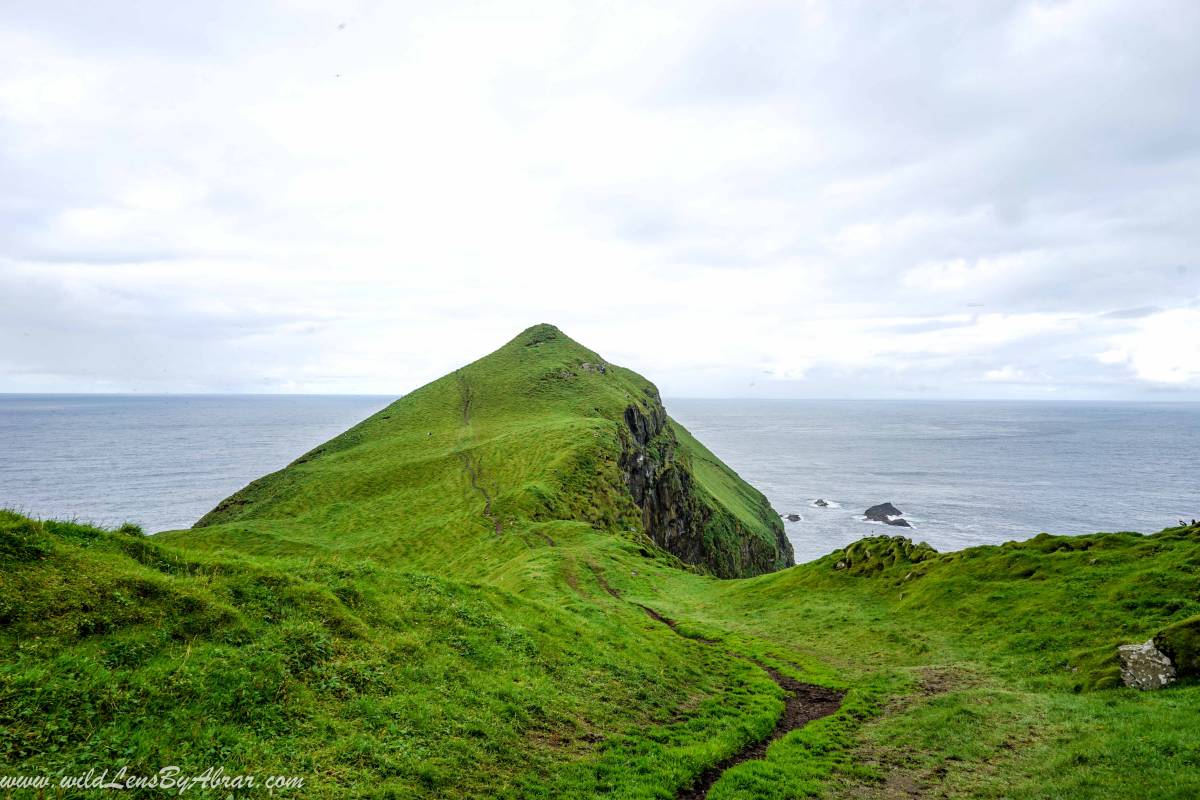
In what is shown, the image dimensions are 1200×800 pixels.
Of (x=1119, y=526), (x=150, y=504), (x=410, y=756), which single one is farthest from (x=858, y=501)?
(x=150, y=504)

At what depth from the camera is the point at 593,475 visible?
3499 inches

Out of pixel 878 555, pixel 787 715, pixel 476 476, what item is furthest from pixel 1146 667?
pixel 476 476

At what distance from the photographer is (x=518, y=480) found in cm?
8819

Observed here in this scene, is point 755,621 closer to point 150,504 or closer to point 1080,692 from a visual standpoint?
point 1080,692

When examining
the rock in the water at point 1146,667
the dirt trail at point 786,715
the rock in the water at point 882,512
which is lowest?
the rock in the water at point 882,512

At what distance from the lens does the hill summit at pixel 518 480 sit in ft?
261

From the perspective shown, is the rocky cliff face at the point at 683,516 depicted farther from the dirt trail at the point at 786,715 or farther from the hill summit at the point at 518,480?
the dirt trail at the point at 786,715

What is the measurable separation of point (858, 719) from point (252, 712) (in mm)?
22477

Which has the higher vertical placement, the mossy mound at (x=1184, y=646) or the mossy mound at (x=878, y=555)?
the mossy mound at (x=1184, y=646)

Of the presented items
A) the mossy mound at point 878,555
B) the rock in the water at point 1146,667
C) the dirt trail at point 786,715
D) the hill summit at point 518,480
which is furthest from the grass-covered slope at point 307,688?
the hill summit at point 518,480

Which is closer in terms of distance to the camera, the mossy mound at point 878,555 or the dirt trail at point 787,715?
the dirt trail at point 787,715

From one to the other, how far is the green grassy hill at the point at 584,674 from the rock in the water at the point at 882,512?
4701 inches

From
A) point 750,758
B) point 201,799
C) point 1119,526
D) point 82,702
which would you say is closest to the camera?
point 201,799

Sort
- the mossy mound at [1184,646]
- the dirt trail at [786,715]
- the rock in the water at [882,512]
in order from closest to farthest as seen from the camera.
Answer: the dirt trail at [786,715] < the mossy mound at [1184,646] < the rock in the water at [882,512]
